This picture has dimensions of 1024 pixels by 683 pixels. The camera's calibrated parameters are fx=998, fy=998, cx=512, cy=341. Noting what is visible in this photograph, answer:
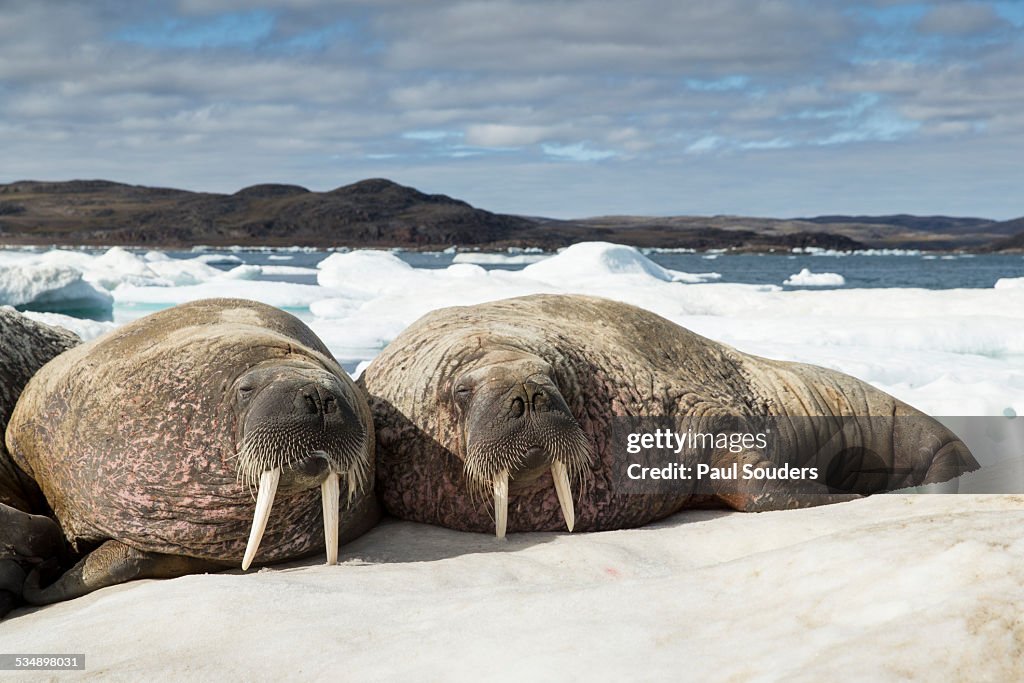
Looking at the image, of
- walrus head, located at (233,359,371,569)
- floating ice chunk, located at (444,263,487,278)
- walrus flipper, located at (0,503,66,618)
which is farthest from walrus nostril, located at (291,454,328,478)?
floating ice chunk, located at (444,263,487,278)

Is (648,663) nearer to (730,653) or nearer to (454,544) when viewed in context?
(730,653)

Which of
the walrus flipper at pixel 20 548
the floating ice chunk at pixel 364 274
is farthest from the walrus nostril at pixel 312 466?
the floating ice chunk at pixel 364 274

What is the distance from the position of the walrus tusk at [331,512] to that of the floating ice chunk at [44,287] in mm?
13792

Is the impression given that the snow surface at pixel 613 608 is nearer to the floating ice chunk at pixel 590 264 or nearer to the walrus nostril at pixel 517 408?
the walrus nostril at pixel 517 408

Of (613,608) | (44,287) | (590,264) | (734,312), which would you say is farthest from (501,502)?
(590,264)

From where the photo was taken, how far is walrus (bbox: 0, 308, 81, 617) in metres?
3.55

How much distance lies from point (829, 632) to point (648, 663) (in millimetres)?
328

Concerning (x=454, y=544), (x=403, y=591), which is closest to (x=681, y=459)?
(x=454, y=544)

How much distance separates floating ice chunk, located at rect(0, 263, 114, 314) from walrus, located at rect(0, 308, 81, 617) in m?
11.5

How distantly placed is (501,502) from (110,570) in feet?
4.80

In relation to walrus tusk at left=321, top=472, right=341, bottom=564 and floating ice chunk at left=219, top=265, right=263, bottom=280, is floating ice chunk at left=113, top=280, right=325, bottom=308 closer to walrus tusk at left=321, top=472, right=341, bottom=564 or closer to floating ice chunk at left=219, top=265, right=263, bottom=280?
floating ice chunk at left=219, top=265, right=263, bottom=280

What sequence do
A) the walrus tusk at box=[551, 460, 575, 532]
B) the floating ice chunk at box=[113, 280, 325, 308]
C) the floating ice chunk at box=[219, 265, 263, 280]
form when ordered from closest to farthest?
the walrus tusk at box=[551, 460, 575, 532]
the floating ice chunk at box=[113, 280, 325, 308]
the floating ice chunk at box=[219, 265, 263, 280]

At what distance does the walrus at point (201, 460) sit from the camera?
3395 millimetres

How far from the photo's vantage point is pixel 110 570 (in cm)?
362
